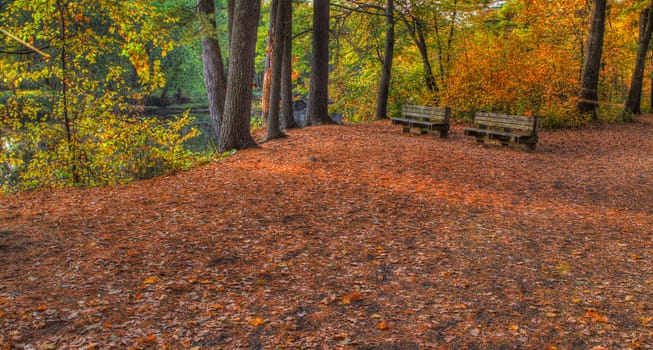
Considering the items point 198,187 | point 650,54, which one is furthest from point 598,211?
point 650,54

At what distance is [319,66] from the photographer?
45.3 feet

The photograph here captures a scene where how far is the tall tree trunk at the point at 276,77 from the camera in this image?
453 inches

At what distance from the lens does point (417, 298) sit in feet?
12.5

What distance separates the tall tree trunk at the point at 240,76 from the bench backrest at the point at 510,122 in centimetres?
610

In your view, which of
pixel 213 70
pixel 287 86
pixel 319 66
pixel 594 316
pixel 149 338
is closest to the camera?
pixel 149 338

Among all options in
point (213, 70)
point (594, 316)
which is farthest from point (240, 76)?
point (594, 316)

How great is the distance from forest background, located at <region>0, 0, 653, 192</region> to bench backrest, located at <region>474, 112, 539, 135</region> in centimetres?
289

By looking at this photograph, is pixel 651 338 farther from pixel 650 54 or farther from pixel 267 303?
pixel 650 54

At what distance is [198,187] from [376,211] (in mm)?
2769

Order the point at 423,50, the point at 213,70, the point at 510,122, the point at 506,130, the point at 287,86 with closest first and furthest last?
the point at 510,122
the point at 213,70
the point at 506,130
the point at 287,86
the point at 423,50

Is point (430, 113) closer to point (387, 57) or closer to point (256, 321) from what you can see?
point (387, 57)

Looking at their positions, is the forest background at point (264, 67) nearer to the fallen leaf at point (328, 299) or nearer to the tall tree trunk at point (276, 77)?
the tall tree trunk at point (276, 77)

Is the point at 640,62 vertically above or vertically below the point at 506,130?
above

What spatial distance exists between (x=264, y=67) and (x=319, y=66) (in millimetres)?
3784
